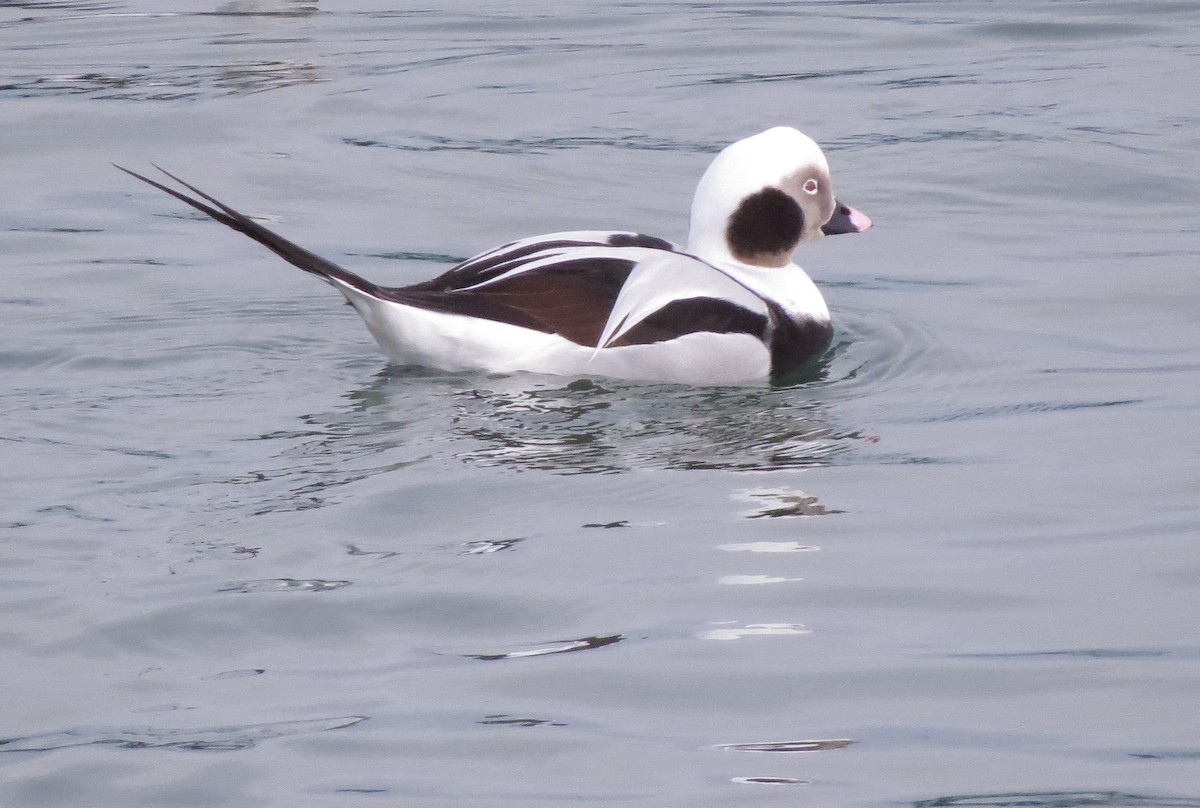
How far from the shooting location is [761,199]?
599 centimetres

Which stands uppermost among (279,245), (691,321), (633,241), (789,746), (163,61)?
(163,61)

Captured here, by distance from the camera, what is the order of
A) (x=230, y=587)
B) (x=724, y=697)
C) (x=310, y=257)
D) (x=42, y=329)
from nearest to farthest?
(x=724, y=697) → (x=230, y=587) → (x=310, y=257) → (x=42, y=329)

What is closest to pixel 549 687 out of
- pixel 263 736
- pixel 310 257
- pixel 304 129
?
pixel 263 736

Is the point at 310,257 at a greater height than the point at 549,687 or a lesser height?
greater

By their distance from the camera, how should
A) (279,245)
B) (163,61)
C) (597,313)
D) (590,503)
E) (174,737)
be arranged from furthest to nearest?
(163,61), (597,313), (279,245), (590,503), (174,737)

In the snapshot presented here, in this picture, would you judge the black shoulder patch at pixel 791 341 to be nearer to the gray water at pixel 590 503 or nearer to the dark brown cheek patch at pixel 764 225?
the gray water at pixel 590 503

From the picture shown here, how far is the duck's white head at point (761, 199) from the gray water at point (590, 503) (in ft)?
1.45

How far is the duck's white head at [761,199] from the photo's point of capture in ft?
19.5

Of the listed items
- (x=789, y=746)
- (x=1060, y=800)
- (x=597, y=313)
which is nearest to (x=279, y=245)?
(x=597, y=313)

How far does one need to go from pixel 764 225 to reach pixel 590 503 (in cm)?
180

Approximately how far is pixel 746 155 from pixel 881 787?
3.24 metres

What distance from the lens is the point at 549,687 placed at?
3.39 m

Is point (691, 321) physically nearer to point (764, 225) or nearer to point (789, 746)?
point (764, 225)

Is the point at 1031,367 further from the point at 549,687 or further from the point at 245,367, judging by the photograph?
the point at 549,687
